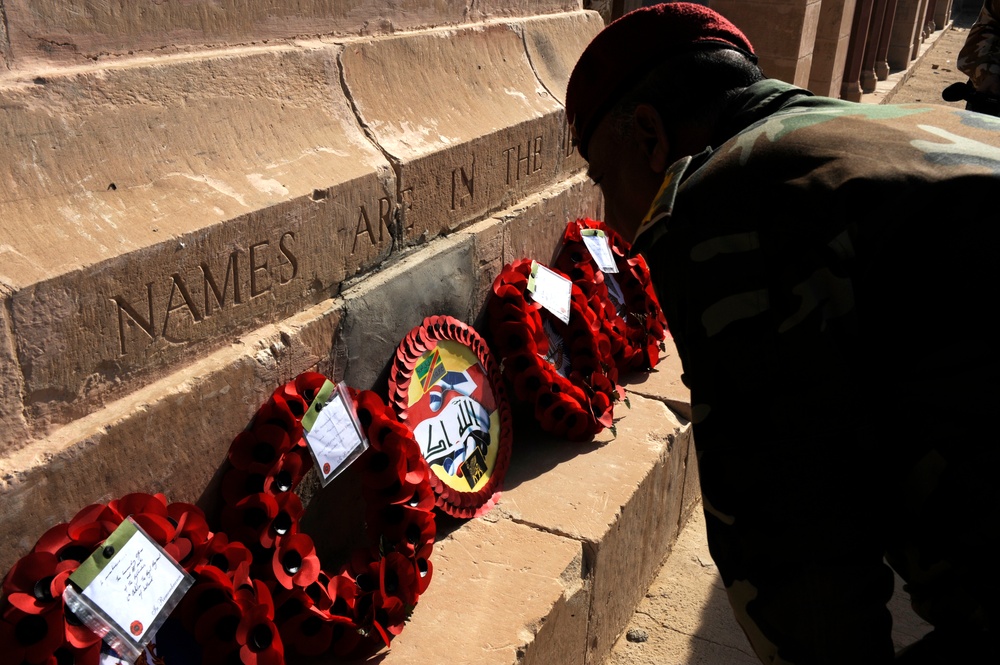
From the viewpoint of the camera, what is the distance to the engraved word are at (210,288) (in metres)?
1.94

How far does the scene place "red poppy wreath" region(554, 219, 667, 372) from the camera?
3848mm

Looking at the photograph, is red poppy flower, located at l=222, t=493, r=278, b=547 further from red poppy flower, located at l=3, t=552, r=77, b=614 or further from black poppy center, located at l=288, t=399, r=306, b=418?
red poppy flower, located at l=3, t=552, r=77, b=614

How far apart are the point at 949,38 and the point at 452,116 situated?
25016 mm

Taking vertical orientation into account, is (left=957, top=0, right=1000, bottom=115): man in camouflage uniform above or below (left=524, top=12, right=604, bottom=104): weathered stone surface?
below

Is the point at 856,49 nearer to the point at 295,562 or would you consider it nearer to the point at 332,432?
the point at 332,432

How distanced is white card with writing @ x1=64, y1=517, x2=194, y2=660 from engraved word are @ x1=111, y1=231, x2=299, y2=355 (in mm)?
391

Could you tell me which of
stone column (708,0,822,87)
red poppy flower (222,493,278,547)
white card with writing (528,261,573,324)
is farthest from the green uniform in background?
stone column (708,0,822,87)

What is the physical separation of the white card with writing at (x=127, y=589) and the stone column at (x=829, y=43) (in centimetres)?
883

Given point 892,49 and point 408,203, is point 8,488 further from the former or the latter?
point 892,49

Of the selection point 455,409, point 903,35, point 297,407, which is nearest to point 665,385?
point 455,409

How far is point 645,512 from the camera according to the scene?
124 inches

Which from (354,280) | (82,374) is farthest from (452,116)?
(82,374)

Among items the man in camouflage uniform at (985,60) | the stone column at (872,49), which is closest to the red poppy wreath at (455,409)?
the man in camouflage uniform at (985,60)

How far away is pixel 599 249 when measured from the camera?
400 cm
